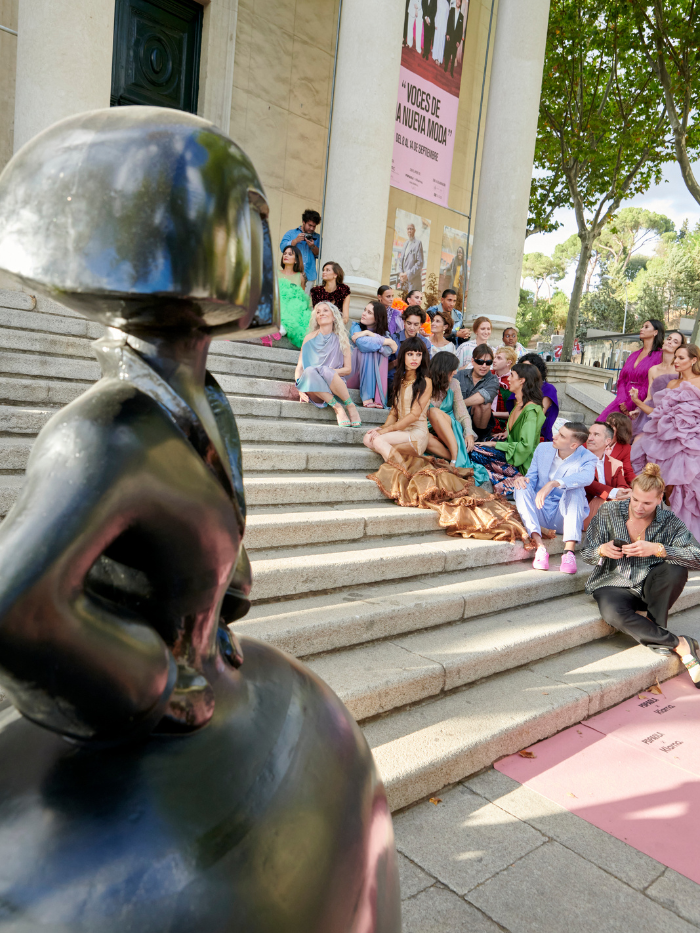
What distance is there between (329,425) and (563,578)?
2604 millimetres

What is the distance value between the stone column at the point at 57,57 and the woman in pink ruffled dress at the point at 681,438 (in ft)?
20.9

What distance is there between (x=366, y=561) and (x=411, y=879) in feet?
7.17

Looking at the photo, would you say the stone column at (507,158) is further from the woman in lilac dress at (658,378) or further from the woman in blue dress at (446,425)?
the woman in blue dress at (446,425)

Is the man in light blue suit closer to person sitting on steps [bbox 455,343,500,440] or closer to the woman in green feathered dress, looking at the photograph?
person sitting on steps [bbox 455,343,500,440]

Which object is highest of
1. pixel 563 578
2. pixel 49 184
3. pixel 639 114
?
pixel 639 114

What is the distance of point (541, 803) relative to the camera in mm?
3322

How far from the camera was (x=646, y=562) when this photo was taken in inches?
209

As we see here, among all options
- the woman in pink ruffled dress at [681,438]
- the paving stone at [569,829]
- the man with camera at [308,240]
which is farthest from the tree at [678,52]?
the paving stone at [569,829]

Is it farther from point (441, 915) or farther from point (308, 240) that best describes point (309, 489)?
point (308, 240)

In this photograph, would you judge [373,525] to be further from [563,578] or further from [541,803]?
[541,803]

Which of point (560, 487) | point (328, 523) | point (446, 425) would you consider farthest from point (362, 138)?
point (328, 523)

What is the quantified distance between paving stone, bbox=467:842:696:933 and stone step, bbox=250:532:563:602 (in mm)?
1968

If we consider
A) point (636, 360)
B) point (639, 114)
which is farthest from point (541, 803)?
point (639, 114)

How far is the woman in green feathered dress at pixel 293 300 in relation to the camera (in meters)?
8.06
